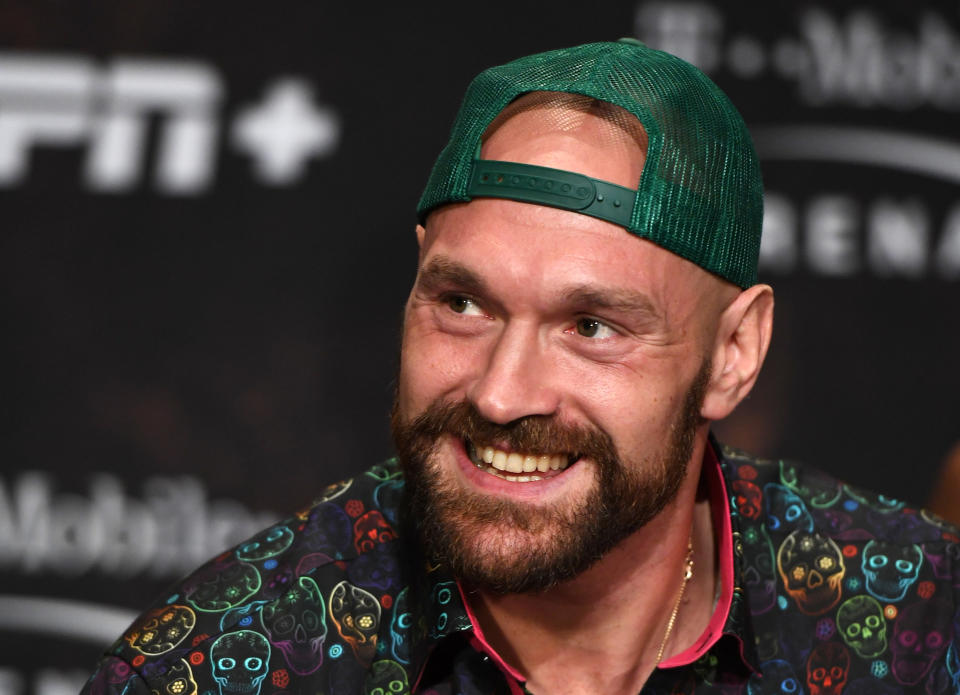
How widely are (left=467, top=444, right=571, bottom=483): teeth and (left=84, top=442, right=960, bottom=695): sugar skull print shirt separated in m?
0.20

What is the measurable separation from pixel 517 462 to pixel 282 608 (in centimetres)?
41

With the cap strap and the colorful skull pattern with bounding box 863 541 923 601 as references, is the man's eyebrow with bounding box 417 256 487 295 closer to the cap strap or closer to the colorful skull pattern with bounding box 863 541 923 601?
the cap strap

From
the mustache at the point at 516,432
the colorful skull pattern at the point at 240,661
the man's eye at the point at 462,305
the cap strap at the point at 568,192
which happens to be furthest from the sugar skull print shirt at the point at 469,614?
the cap strap at the point at 568,192

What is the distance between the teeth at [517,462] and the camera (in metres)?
1.57

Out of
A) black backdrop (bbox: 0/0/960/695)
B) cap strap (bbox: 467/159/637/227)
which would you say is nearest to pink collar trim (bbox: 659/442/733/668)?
cap strap (bbox: 467/159/637/227)

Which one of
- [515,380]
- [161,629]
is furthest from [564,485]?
[161,629]

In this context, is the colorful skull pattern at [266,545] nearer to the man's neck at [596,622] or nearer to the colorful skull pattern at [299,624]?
the colorful skull pattern at [299,624]

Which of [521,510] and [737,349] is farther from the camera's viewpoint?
[737,349]

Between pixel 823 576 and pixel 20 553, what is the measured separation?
6.62ft

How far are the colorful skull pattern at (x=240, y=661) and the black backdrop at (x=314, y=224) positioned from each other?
4.48 ft

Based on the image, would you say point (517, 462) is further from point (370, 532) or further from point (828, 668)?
point (828, 668)

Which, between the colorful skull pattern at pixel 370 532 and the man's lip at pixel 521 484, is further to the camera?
the colorful skull pattern at pixel 370 532

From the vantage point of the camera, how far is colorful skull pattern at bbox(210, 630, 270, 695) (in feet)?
5.24

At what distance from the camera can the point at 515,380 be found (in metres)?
1.52
